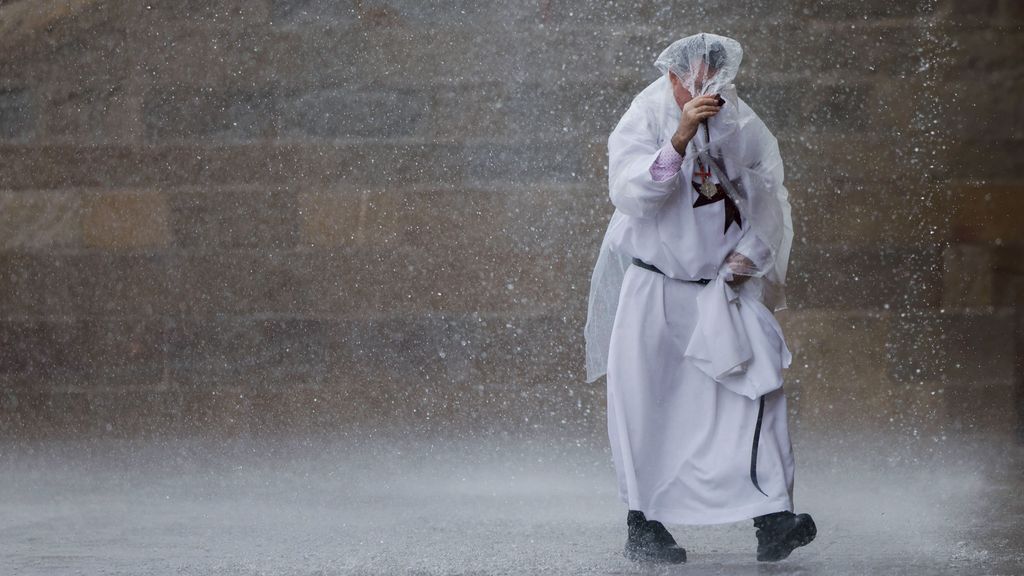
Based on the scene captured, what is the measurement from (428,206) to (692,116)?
2.41 metres

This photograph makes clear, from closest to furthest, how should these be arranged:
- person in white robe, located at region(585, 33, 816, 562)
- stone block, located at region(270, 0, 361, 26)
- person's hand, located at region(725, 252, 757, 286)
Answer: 1. person in white robe, located at region(585, 33, 816, 562)
2. person's hand, located at region(725, 252, 757, 286)
3. stone block, located at region(270, 0, 361, 26)

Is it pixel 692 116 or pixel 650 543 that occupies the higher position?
pixel 692 116

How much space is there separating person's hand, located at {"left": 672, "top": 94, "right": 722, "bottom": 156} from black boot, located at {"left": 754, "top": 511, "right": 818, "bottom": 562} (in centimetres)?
120

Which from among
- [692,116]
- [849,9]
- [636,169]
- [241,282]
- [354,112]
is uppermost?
[849,9]

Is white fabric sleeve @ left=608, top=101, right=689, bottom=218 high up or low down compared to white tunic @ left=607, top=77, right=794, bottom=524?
up

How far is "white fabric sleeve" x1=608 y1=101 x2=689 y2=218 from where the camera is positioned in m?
4.58

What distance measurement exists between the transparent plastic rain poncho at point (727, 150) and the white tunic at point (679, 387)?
0.07 feet

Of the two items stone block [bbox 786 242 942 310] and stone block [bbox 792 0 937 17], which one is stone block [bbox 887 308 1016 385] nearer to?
stone block [bbox 786 242 942 310]

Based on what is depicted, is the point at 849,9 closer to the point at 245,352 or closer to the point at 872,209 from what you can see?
the point at 872,209

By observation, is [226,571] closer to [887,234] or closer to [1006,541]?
[1006,541]

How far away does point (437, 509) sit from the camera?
6121 mm

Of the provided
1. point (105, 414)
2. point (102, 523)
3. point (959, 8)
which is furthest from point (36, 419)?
point (959, 8)

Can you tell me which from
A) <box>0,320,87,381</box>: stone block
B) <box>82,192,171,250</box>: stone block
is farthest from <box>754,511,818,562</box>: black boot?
<box>0,320,87,381</box>: stone block

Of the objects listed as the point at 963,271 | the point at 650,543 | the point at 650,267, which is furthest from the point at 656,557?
the point at 963,271
